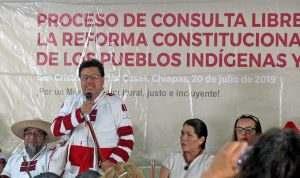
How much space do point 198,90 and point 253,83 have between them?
41cm

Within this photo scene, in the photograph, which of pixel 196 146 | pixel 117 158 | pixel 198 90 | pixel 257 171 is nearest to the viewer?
pixel 257 171

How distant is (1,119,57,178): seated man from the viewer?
4586mm

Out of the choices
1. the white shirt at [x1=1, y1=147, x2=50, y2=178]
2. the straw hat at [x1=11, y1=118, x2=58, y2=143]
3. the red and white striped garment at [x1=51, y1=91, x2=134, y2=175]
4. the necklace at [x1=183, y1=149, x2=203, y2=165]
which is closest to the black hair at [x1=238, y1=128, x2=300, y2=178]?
the red and white striped garment at [x1=51, y1=91, x2=134, y2=175]

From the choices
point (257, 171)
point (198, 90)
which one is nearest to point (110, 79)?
point (198, 90)

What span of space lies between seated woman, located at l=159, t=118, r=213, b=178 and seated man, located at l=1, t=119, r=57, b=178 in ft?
2.94

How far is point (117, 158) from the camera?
13.5ft

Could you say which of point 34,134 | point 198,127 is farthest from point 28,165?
point 198,127

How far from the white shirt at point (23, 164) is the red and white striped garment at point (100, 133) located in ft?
1.45

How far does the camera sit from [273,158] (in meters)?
1.33

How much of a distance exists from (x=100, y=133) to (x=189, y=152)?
656mm

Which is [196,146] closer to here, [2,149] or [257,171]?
[2,149]

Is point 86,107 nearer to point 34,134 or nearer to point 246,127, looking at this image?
point 34,134

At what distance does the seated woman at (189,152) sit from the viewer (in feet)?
14.4

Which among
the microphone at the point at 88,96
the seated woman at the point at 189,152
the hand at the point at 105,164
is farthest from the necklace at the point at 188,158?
the microphone at the point at 88,96
